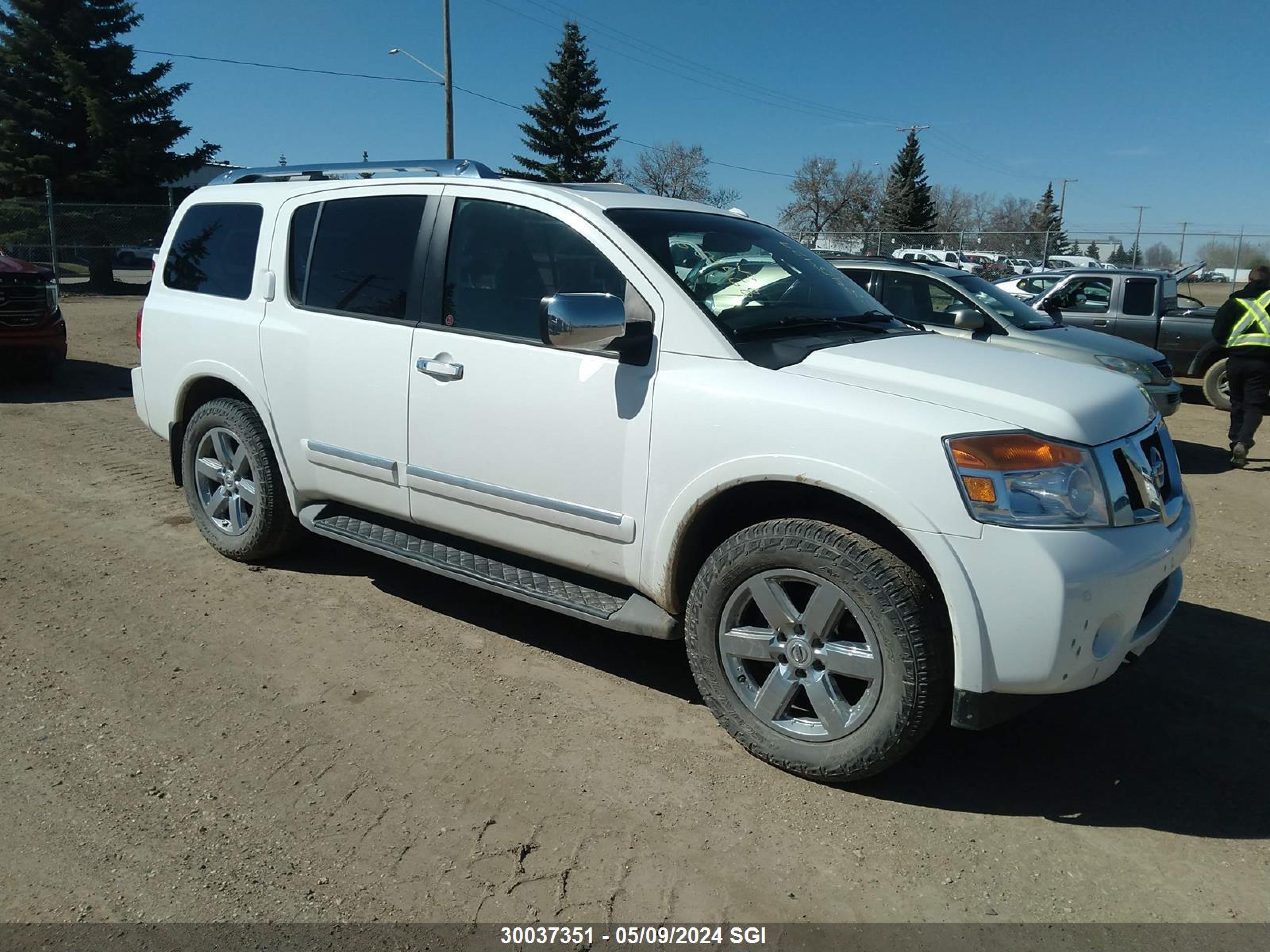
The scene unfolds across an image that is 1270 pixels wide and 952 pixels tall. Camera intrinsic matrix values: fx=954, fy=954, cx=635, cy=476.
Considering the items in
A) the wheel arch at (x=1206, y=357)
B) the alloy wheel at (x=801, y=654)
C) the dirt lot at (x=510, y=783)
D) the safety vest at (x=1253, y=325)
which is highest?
the safety vest at (x=1253, y=325)

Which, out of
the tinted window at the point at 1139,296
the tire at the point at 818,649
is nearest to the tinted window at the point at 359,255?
the tire at the point at 818,649

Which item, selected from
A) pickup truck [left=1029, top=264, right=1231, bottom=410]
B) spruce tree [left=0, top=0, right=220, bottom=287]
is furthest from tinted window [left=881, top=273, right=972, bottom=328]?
spruce tree [left=0, top=0, right=220, bottom=287]

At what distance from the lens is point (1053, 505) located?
112 inches

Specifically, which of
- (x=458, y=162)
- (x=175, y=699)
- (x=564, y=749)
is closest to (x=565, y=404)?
(x=564, y=749)

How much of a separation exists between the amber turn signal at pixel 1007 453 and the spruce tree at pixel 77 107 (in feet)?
108

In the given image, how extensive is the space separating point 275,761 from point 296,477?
180 centimetres

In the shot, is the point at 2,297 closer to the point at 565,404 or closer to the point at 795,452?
the point at 565,404

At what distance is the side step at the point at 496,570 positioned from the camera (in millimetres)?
3623

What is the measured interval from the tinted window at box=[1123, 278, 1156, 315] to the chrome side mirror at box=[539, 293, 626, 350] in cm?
1148

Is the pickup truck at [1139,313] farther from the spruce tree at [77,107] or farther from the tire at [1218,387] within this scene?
the spruce tree at [77,107]

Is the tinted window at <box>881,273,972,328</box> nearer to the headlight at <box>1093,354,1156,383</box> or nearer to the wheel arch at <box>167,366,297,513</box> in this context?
the headlight at <box>1093,354,1156,383</box>

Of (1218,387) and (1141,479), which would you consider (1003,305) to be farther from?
(1141,479)

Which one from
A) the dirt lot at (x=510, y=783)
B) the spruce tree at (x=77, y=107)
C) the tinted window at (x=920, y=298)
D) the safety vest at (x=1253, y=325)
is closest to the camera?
the dirt lot at (x=510, y=783)

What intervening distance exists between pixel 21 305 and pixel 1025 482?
11.1 m
